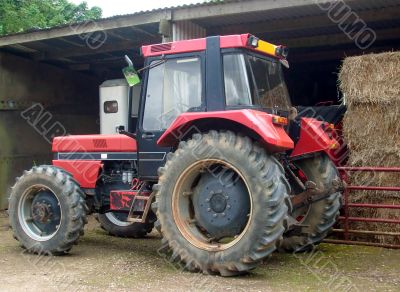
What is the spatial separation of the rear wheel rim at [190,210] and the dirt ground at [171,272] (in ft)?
1.08

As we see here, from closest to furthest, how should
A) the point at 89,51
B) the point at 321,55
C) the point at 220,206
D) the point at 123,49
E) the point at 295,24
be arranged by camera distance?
1. the point at 220,206
2. the point at 295,24
3. the point at 123,49
4. the point at 89,51
5. the point at 321,55

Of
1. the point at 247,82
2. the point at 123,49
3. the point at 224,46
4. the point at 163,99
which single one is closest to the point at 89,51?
the point at 123,49

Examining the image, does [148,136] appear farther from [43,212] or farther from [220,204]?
[43,212]

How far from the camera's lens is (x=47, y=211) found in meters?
6.09

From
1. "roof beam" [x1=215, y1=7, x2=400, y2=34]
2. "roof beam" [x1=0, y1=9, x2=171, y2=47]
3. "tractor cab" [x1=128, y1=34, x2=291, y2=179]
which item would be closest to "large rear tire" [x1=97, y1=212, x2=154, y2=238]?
"tractor cab" [x1=128, y1=34, x2=291, y2=179]

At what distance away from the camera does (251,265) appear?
15.6 feet

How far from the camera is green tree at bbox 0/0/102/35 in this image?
698 inches

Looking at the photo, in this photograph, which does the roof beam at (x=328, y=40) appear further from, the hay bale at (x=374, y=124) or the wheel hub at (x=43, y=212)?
the wheel hub at (x=43, y=212)

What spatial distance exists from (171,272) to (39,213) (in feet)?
6.33

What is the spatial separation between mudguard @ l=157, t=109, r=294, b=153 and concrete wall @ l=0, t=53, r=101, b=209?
6.55 m

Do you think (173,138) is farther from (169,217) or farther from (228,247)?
(228,247)

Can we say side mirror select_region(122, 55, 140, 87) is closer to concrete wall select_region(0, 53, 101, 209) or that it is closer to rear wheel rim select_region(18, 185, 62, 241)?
rear wheel rim select_region(18, 185, 62, 241)

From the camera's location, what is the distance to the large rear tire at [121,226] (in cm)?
712

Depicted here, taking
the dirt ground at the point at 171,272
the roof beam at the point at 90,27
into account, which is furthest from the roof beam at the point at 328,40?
the dirt ground at the point at 171,272
